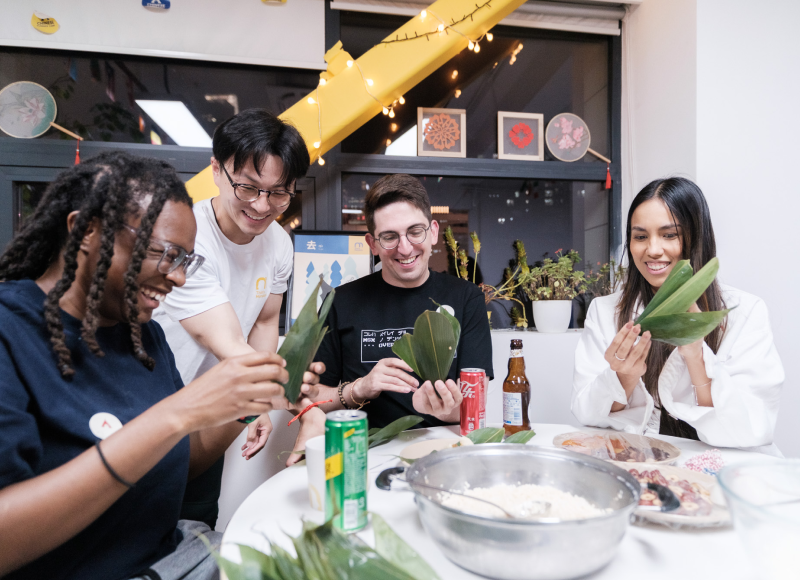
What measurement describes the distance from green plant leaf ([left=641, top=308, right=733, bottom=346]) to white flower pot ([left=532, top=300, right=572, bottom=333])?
4.68 ft

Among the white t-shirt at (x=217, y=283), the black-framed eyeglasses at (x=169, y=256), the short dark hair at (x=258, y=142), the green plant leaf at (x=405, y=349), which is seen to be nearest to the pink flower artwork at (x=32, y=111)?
the white t-shirt at (x=217, y=283)

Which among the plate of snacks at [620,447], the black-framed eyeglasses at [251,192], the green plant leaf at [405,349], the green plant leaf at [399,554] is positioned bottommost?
the plate of snacks at [620,447]

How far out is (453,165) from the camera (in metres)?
2.88

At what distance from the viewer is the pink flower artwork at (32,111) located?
2.50 m

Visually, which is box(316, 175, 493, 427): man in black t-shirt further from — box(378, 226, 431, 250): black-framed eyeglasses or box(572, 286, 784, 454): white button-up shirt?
box(572, 286, 784, 454): white button-up shirt

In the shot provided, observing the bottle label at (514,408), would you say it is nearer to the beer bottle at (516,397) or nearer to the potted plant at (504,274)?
the beer bottle at (516,397)

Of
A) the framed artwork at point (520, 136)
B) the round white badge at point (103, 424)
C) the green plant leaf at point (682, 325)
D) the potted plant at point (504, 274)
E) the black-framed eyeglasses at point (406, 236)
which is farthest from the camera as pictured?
the framed artwork at point (520, 136)

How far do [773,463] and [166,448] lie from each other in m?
1.04

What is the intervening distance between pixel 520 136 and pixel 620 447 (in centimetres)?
233

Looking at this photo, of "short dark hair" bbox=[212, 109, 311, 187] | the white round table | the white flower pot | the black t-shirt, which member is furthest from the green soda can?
the white flower pot

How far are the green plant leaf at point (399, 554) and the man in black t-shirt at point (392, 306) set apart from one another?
3.23ft

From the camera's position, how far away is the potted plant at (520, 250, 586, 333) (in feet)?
8.70

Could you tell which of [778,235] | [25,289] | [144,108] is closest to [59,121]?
[144,108]

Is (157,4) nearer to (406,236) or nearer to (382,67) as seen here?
(382,67)
